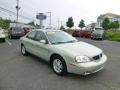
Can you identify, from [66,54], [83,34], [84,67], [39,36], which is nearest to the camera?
[84,67]

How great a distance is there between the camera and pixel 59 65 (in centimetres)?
497

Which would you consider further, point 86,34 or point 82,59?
point 86,34

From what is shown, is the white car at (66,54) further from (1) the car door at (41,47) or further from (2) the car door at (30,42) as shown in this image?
(2) the car door at (30,42)

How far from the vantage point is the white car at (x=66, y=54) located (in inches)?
174

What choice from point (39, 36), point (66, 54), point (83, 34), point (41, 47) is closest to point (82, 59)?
point (66, 54)

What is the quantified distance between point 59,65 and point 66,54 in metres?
0.57

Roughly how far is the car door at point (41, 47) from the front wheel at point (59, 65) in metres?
0.49

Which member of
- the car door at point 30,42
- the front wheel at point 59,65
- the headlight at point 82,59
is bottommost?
the front wheel at point 59,65

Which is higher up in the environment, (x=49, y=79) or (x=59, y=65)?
(x=59, y=65)

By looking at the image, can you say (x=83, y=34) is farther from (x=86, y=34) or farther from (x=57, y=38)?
(x=57, y=38)

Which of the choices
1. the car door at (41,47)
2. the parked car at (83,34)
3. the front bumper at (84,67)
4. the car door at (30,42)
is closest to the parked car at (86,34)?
the parked car at (83,34)

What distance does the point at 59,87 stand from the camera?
4.09 metres

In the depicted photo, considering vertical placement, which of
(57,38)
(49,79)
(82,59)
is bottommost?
(49,79)

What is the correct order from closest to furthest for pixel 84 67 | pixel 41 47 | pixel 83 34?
pixel 84 67 → pixel 41 47 → pixel 83 34
